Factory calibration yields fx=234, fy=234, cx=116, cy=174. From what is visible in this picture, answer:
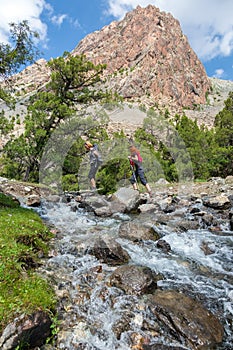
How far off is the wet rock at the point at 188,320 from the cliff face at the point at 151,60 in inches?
4616

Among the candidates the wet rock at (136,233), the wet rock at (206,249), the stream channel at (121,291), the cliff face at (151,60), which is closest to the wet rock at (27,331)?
the stream channel at (121,291)

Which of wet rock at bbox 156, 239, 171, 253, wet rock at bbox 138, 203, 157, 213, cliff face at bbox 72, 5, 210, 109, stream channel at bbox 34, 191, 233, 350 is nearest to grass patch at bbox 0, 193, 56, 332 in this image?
stream channel at bbox 34, 191, 233, 350

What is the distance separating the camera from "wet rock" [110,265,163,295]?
465 centimetres

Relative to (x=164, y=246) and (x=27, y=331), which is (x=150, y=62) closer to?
(x=164, y=246)

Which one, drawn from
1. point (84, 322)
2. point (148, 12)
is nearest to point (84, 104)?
point (84, 322)

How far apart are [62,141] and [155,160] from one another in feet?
31.9

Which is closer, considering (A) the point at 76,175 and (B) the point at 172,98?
(A) the point at 76,175

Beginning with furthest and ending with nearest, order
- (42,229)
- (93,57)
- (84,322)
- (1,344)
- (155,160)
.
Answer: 1. (93,57)
2. (155,160)
3. (42,229)
4. (84,322)
5. (1,344)

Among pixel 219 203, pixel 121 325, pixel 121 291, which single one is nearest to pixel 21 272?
pixel 121 291

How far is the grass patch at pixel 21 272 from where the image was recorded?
3521 mm

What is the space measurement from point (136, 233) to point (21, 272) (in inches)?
167

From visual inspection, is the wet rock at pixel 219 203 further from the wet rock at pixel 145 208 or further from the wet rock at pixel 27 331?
the wet rock at pixel 27 331

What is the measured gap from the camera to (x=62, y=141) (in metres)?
20.3

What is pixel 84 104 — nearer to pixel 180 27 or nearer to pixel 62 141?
pixel 62 141
